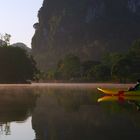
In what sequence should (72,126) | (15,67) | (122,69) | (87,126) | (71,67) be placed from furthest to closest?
1. (71,67)
2. (122,69)
3. (15,67)
4. (87,126)
5. (72,126)

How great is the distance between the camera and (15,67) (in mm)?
115188

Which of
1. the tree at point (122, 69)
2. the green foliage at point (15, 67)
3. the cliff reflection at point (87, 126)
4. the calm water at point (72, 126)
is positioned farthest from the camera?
the tree at point (122, 69)

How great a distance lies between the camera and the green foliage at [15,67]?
379 ft

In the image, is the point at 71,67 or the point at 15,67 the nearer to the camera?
the point at 15,67

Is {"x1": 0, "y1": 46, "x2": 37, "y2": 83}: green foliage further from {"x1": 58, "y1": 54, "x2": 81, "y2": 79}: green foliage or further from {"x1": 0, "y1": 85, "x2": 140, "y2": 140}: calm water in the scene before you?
{"x1": 0, "y1": 85, "x2": 140, "y2": 140}: calm water

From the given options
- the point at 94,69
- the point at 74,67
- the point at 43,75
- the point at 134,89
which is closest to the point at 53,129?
the point at 134,89

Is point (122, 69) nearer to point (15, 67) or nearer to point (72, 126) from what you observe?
point (15, 67)

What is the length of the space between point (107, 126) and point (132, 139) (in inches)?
157

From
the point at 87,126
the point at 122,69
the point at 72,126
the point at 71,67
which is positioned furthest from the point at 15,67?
the point at 72,126

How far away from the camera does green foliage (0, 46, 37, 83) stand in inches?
4550

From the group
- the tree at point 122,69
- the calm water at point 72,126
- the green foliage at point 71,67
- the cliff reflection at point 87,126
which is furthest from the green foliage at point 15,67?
the cliff reflection at point 87,126

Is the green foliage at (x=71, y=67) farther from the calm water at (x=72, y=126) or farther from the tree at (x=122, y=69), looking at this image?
the calm water at (x=72, y=126)

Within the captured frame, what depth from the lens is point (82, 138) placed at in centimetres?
1711

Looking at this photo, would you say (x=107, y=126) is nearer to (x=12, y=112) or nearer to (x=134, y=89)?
(x=12, y=112)
